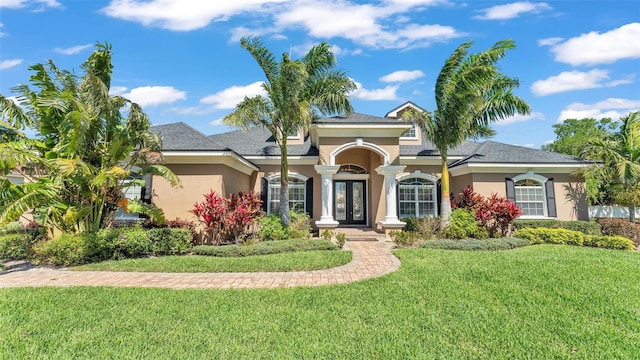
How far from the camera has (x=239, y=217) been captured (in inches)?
439

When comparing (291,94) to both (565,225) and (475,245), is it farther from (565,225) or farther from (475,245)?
(565,225)

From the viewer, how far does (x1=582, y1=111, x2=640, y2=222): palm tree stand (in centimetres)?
1479

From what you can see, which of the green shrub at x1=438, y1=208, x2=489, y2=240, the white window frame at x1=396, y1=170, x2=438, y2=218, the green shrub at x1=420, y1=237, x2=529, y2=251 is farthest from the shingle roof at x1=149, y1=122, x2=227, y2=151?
the green shrub at x1=438, y1=208, x2=489, y2=240

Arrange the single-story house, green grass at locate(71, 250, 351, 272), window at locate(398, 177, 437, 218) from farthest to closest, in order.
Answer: window at locate(398, 177, 437, 218)
the single-story house
green grass at locate(71, 250, 351, 272)

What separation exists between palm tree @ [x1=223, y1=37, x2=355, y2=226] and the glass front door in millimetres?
4642

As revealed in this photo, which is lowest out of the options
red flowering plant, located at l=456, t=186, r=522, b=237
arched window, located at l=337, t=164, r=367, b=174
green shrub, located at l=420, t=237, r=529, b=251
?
green shrub, located at l=420, t=237, r=529, b=251

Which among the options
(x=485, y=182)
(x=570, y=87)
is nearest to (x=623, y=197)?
(x=570, y=87)

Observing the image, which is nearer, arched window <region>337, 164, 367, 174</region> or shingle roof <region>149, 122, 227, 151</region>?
shingle roof <region>149, 122, 227, 151</region>

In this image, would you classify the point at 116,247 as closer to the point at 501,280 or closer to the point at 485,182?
the point at 501,280

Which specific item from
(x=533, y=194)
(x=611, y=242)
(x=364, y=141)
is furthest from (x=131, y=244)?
(x=533, y=194)

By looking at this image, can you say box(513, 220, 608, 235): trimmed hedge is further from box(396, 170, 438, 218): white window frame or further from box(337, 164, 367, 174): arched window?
box(337, 164, 367, 174): arched window

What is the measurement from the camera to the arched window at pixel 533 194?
14641 mm

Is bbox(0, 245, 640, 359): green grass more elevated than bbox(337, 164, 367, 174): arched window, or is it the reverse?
bbox(337, 164, 367, 174): arched window

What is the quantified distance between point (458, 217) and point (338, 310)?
32.1 feet
